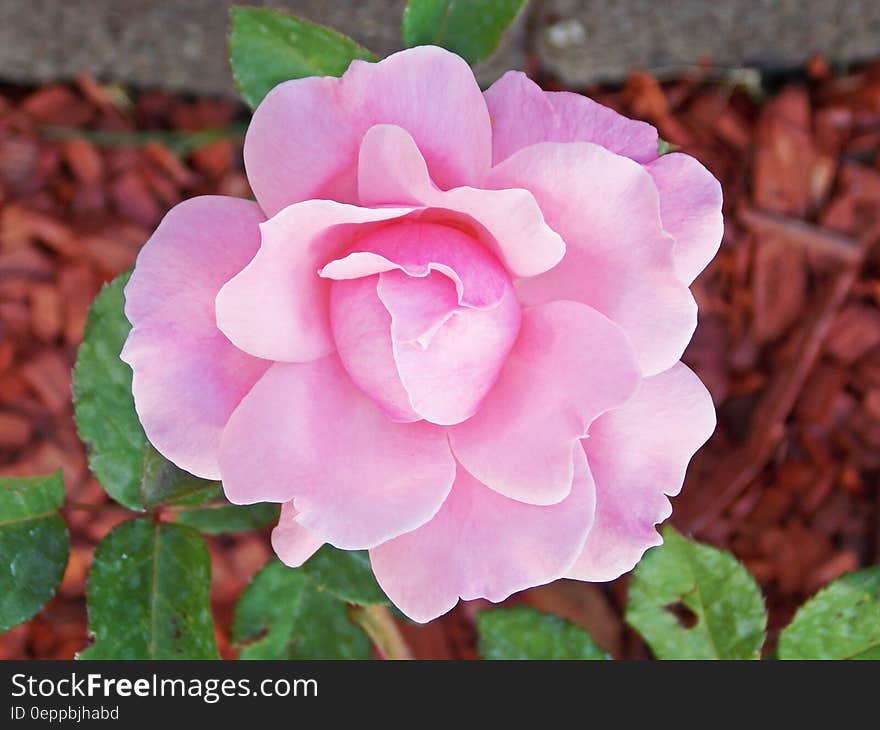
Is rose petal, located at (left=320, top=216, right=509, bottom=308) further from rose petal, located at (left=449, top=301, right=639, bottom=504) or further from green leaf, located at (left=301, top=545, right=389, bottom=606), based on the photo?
green leaf, located at (left=301, top=545, right=389, bottom=606)

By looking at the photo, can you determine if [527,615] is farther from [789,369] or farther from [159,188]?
[159,188]

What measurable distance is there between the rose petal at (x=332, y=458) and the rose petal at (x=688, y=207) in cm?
19

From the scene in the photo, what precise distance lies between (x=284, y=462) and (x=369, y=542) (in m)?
0.07

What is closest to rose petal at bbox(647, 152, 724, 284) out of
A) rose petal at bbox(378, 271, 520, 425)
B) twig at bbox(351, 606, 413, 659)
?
rose petal at bbox(378, 271, 520, 425)

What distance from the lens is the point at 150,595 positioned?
740 mm

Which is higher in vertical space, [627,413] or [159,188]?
[627,413]

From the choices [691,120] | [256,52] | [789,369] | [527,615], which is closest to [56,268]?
[256,52]

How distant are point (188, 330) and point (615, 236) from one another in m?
0.27

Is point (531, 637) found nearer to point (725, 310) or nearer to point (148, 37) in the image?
point (725, 310)

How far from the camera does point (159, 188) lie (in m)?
1.40

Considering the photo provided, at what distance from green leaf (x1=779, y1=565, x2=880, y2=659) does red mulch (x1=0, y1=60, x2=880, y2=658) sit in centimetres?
53

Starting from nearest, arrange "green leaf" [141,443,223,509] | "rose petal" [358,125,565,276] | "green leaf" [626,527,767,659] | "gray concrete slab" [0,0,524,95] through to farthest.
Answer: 1. "rose petal" [358,125,565,276]
2. "green leaf" [141,443,223,509]
3. "green leaf" [626,527,767,659]
4. "gray concrete slab" [0,0,524,95]

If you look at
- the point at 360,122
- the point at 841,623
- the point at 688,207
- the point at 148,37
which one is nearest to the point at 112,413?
the point at 360,122

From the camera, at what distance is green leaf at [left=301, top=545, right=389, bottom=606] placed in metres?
0.73
